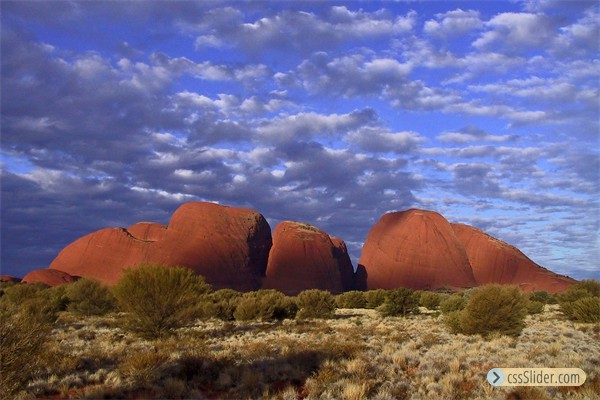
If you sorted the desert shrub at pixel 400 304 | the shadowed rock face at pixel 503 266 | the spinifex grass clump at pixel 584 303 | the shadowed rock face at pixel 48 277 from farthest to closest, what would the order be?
the shadowed rock face at pixel 503 266
the shadowed rock face at pixel 48 277
the desert shrub at pixel 400 304
the spinifex grass clump at pixel 584 303

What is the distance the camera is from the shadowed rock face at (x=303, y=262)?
6581 cm

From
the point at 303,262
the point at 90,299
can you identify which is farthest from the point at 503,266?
the point at 90,299

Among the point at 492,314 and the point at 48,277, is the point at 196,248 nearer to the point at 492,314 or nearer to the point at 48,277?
the point at 48,277

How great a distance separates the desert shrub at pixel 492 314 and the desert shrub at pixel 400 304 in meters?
12.9

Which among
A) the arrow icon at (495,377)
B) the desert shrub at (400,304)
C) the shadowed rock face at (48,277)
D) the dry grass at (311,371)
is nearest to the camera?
the dry grass at (311,371)

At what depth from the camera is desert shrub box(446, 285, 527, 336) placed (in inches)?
638

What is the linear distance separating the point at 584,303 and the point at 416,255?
5052cm

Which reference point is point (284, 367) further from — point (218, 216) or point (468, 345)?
point (218, 216)

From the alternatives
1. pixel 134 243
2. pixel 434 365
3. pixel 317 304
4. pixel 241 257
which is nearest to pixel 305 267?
pixel 241 257

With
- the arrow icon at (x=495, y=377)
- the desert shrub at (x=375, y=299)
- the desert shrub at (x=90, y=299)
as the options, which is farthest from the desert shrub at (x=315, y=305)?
the arrow icon at (x=495, y=377)

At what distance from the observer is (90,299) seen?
28.4 meters

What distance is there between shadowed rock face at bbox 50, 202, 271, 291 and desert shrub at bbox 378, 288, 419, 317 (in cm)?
3512

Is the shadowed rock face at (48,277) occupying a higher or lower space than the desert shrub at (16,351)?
higher

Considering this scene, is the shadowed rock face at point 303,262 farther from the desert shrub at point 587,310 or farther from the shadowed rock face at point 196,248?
the desert shrub at point 587,310
